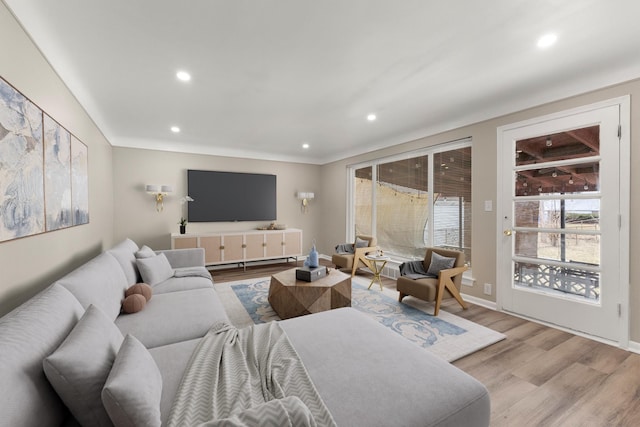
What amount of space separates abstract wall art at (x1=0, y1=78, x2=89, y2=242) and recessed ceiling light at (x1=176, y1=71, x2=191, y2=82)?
103 cm

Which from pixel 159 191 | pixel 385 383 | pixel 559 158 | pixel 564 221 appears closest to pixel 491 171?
pixel 559 158

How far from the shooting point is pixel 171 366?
4.28 ft

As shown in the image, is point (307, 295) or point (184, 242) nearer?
point (307, 295)

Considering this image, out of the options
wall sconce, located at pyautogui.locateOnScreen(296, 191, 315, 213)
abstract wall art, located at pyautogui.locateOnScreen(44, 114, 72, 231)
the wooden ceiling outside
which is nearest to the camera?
abstract wall art, located at pyautogui.locateOnScreen(44, 114, 72, 231)

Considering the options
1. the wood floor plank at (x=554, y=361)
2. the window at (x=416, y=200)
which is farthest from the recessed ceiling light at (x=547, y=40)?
the wood floor plank at (x=554, y=361)

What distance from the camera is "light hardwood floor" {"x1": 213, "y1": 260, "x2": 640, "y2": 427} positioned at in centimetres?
164

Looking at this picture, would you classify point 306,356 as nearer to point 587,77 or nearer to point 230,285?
point 230,285

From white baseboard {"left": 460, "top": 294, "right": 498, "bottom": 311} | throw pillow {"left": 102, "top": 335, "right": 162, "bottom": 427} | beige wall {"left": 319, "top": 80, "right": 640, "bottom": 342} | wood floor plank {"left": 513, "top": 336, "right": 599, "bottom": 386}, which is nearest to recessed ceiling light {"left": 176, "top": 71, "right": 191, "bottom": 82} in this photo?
throw pillow {"left": 102, "top": 335, "right": 162, "bottom": 427}

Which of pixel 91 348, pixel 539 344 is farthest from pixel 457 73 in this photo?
pixel 91 348

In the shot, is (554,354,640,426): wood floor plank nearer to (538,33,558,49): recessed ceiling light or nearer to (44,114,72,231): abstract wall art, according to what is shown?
(538,33,558,49): recessed ceiling light

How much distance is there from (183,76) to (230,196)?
126 inches

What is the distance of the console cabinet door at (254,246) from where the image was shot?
5348 millimetres

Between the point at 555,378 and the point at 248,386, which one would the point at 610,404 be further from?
the point at 248,386

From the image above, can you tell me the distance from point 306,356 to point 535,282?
294cm
